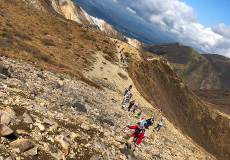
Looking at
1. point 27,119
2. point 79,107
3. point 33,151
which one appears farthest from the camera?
point 79,107

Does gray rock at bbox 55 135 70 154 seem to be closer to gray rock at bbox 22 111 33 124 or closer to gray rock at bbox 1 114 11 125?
gray rock at bbox 22 111 33 124

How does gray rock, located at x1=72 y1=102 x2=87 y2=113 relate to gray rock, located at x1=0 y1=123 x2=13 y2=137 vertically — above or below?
below

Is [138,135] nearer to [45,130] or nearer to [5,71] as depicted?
[45,130]

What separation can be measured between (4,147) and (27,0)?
109m

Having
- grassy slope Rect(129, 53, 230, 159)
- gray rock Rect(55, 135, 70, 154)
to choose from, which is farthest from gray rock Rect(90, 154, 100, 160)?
grassy slope Rect(129, 53, 230, 159)

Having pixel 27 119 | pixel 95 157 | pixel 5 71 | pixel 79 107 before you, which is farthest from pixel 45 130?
pixel 5 71

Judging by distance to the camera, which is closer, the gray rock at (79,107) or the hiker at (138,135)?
the hiker at (138,135)

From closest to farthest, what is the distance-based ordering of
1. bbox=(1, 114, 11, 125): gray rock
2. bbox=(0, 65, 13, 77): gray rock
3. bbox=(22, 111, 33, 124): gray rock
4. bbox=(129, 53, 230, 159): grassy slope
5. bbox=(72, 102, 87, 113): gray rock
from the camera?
bbox=(1, 114, 11, 125): gray rock < bbox=(22, 111, 33, 124): gray rock < bbox=(0, 65, 13, 77): gray rock < bbox=(72, 102, 87, 113): gray rock < bbox=(129, 53, 230, 159): grassy slope

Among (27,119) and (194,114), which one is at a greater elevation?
(27,119)

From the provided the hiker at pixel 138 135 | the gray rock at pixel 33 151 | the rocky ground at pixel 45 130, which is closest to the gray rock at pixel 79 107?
the rocky ground at pixel 45 130

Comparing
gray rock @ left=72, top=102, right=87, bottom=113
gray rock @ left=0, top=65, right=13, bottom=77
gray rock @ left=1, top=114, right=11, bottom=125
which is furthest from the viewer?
gray rock @ left=72, top=102, right=87, bottom=113

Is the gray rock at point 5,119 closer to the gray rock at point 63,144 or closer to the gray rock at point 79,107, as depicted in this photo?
the gray rock at point 63,144

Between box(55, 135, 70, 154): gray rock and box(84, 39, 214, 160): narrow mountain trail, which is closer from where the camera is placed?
box(55, 135, 70, 154): gray rock

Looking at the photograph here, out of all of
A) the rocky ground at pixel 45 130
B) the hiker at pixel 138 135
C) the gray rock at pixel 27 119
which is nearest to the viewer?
the rocky ground at pixel 45 130
